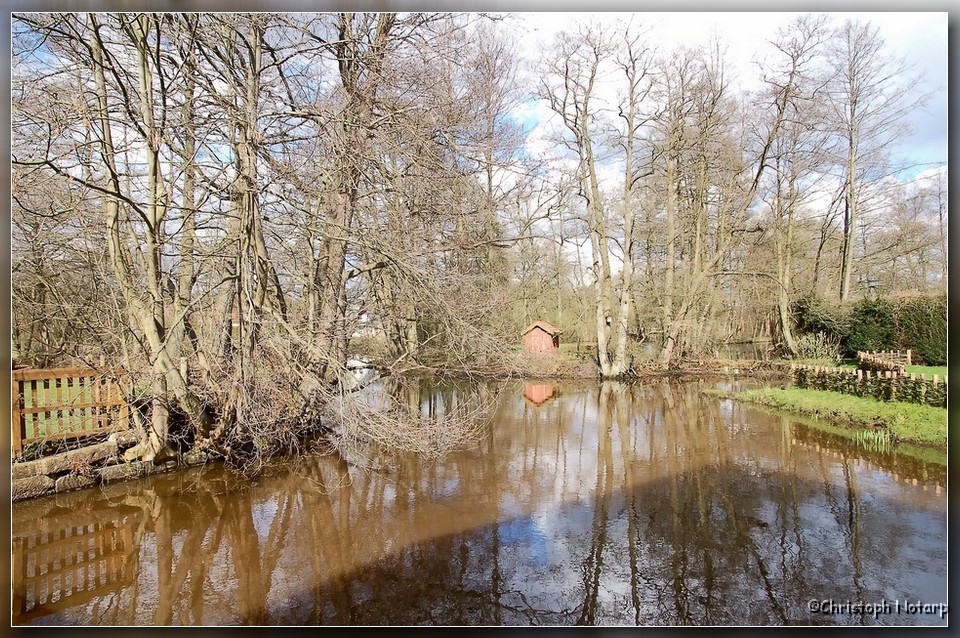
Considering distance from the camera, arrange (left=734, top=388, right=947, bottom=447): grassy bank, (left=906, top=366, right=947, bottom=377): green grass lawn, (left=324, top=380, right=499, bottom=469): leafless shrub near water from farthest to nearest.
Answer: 1. (left=324, top=380, right=499, bottom=469): leafless shrub near water
2. (left=734, top=388, right=947, bottom=447): grassy bank
3. (left=906, top=366, right=947, bottom=377): green grass lawn

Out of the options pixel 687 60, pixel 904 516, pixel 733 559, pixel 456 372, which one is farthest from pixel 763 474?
pixel 687 60

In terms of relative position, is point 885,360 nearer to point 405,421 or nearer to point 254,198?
point 405,421

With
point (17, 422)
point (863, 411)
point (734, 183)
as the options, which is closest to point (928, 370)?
point (863, 411)

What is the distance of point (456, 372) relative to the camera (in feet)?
9.91

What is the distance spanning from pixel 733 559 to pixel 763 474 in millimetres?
939

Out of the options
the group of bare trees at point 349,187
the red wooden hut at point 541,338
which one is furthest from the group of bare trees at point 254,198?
the red wooden hut at point 541,338

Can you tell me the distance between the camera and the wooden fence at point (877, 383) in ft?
7.16

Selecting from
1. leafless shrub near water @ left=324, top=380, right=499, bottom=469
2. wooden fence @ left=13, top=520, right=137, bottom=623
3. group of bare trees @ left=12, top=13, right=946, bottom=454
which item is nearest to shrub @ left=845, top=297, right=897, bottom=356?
group of bare trees @ left=12, top=13, right=946, bottom=454

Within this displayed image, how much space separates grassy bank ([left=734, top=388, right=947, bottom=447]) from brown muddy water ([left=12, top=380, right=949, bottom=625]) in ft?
0.48

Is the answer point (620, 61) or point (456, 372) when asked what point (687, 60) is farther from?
point (456, 372)

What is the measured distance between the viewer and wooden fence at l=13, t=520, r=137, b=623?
1.92 metres

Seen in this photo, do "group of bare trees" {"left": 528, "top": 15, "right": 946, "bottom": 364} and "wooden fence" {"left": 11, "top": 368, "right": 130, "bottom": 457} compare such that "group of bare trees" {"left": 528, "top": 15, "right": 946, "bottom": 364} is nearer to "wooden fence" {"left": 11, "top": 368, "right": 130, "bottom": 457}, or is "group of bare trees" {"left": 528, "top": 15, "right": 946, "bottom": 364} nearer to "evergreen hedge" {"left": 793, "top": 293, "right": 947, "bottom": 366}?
"evergreen hedge" {"left": 793, "top": 293, "right": 947, "bottom": 366}

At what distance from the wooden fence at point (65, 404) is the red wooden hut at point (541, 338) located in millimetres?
2402

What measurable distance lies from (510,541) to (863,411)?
2365 mm
